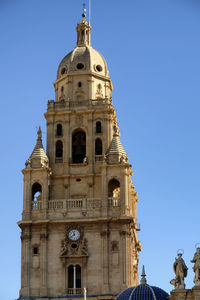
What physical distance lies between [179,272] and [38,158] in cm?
2800

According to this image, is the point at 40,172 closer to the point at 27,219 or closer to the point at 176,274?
the point at 27,219

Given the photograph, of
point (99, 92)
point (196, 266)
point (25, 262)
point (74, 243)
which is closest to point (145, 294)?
point (196, 266)

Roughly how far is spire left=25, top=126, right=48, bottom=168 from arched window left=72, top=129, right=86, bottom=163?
377cm

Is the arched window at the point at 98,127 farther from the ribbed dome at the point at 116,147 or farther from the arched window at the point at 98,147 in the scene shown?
the ribbed dome at the point at 116,147

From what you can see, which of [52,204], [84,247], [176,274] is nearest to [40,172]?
[52,204]

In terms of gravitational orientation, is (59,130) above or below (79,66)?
below

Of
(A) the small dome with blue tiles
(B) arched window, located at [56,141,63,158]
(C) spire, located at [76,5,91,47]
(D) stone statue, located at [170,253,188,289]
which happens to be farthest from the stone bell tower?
(D) stone statue, located at [170,253,188,289]

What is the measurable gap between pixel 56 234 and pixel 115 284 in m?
7.55

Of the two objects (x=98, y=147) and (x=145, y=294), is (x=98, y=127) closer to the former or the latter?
(x=98, y=147)

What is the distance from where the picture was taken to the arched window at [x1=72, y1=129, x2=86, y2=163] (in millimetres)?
91500

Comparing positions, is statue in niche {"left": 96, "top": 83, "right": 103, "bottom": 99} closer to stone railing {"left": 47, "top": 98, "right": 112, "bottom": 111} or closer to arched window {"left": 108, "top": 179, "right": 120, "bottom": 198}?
stone railing {"left": 47, "top": 98, "right": 112, "bottom": 111}

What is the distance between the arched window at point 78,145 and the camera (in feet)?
300

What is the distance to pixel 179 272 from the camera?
2511 inches

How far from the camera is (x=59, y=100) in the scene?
94375 mm
